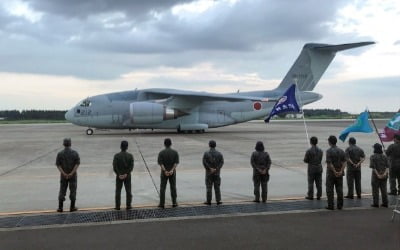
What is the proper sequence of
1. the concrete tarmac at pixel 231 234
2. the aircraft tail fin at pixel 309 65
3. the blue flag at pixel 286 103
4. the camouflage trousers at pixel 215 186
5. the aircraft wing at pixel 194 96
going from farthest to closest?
the aircraft tail fin at pixel 309 65 → the aircraft wing at pixel 194 96 → the blue flag at pixel 286 103 → the camouflage trousers at pixel 215 186 → the concrete tarmac at pixel 231 234

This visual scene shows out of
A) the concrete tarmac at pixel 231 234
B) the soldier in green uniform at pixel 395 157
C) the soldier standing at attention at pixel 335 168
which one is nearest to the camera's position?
the concrete tarmac at pixel 231 234

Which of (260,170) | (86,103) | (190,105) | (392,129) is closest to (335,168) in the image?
(392,129)

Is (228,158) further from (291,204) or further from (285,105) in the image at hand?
(291,204)

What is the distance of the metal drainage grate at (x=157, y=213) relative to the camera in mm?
7579

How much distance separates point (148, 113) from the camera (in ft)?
103

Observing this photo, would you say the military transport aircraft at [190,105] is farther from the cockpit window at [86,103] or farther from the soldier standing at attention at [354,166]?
the soldier standing at attention at [354,166]

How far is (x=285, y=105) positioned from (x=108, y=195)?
9.15 m

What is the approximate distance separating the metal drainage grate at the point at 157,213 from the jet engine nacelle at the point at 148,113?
23.1 m

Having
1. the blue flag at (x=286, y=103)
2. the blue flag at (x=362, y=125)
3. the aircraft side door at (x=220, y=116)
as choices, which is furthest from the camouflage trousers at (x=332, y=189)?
the aircraft side door at (x=220, y=116)

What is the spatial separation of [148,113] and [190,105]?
3.70 metres

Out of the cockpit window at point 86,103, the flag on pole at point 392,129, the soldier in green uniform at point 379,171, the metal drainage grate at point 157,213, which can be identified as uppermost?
the cockpit window at point 86,103

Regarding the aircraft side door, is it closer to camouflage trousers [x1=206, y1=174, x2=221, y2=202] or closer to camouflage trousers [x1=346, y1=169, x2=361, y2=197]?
camouflage trousers [x1=346, y1=169, x2=361, y2=197]

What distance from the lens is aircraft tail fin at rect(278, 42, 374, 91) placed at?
3531 centimetres

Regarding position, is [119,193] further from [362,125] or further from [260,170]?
[362,125]
